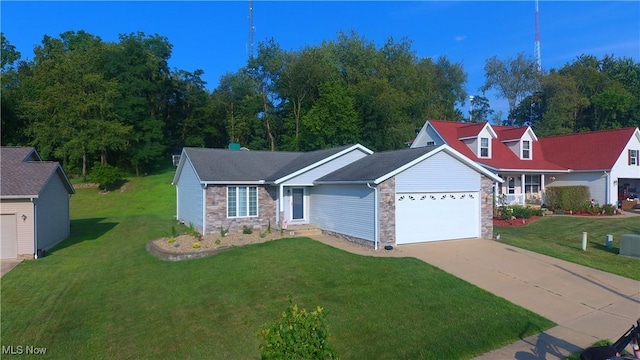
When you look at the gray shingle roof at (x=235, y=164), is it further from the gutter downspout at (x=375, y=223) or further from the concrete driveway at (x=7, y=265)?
the concrete driveway at (x=7, y=265)

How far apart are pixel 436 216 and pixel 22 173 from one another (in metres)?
16.9

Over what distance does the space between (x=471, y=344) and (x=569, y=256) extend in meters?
9.04

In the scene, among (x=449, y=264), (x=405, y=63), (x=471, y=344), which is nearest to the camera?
(x=471, y=344)

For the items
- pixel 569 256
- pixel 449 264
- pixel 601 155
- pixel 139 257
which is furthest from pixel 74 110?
pixel 601 155

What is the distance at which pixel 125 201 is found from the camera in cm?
3575

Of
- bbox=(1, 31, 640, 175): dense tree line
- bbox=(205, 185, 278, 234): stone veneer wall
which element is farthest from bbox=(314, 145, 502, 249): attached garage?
bbox=(1, 31, 640, 175): dense tree line

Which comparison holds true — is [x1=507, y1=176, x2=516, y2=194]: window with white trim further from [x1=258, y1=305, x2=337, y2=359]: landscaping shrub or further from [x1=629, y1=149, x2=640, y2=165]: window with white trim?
[x1=258, y1=305, x2=337, y2=359]: landscaping shrub

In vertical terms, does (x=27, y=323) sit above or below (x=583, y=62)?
below

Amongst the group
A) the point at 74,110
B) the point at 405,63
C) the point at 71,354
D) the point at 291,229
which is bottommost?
the point at 71,354

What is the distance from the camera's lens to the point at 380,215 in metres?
15.1

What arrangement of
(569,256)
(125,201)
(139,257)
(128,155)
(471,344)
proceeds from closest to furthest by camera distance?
(471,344)
(569,256)
(139,257)
(125,201)
(128,155)

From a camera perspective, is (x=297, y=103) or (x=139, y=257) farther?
(x=297, y=103)

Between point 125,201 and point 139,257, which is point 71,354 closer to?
point 139,257

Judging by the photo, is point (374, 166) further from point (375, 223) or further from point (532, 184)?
point (532, 184)
